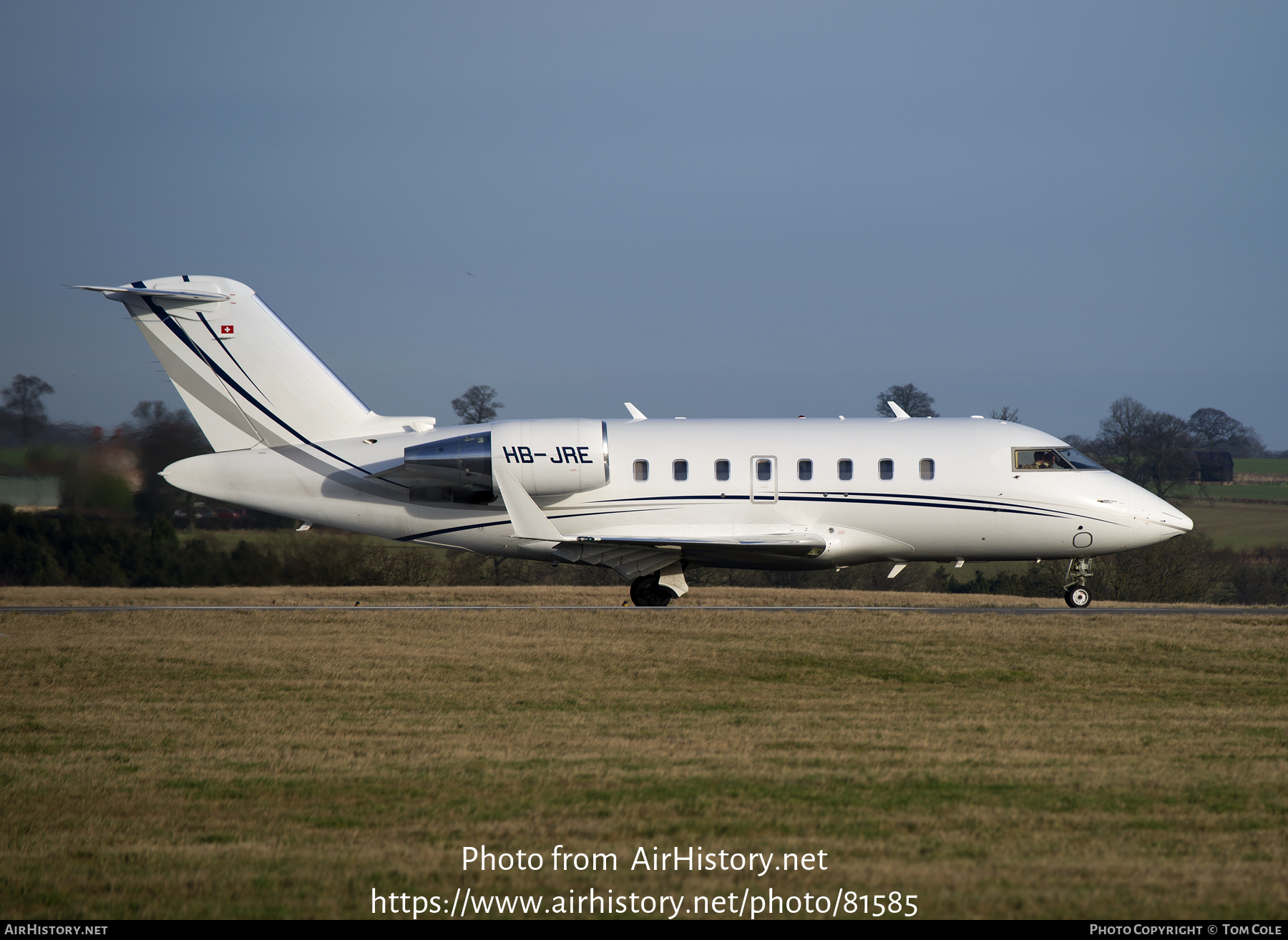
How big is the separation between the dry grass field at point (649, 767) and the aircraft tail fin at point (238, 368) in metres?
6.15

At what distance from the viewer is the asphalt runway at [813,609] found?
70.9ft

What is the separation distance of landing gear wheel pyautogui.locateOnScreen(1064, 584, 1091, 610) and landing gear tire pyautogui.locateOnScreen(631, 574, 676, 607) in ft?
26.8

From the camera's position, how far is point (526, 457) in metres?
22.1

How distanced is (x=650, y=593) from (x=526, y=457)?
401 cm

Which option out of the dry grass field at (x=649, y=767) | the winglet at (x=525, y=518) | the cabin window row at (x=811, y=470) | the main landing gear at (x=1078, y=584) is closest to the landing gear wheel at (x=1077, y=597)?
the main landing gear at (x=1078, y=584)

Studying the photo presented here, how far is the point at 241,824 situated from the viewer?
7.66 m

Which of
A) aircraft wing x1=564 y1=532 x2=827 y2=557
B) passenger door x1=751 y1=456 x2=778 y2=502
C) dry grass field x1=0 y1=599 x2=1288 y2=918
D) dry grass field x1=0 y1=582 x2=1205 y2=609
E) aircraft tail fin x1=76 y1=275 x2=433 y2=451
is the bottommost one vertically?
dry grass field x1=0 y1=582 x2=1205 y2=609

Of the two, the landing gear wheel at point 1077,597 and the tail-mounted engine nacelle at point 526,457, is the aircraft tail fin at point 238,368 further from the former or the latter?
the landing gear wheel at point 1077,597

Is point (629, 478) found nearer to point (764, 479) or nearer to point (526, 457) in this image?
point (526, 457)

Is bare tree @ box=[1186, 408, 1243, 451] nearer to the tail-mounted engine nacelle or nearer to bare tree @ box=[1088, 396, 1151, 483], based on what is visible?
bare tree @ box=[1088, 396, 1151, 483]

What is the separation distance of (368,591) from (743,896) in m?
24.3

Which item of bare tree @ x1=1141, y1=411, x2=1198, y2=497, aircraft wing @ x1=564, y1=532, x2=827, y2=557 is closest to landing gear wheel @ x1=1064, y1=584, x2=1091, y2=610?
aircraft wing @ x1=564, y1=532, x2=827, y2=557

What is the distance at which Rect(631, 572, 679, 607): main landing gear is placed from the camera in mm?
23578

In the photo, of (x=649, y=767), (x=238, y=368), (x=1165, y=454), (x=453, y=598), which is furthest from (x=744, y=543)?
(x=1165, y=454)
